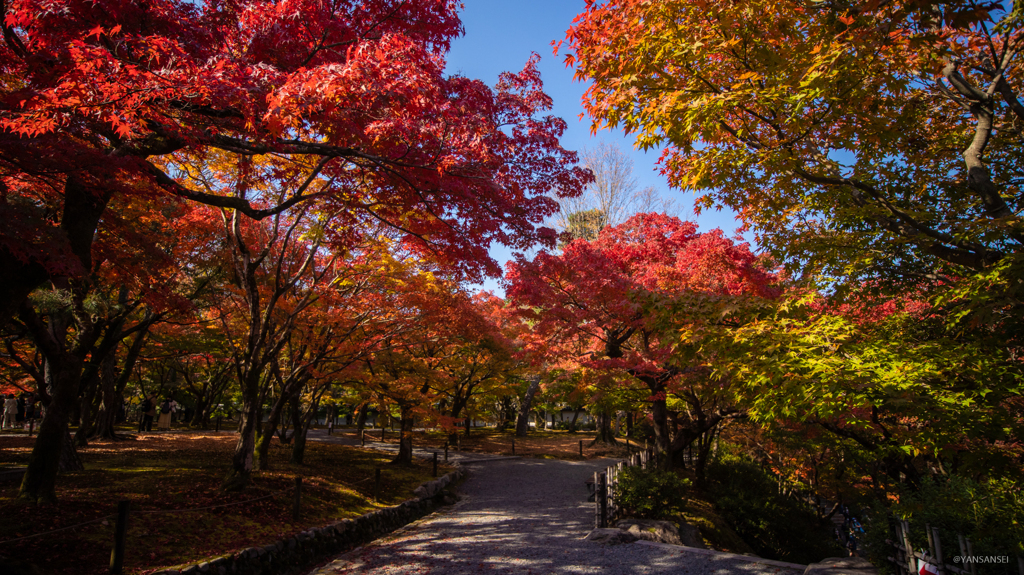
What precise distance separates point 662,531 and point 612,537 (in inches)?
38.7

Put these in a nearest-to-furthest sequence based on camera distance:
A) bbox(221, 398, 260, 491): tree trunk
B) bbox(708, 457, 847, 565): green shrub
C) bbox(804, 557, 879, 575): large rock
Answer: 1. bbox(804, 557, 879, 575): large rock
2. bbox(221, 398, 260, 491): tree trunk
3. bbox(708, 457, 847, 565): green shrub

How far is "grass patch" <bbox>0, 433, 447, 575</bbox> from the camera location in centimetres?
550

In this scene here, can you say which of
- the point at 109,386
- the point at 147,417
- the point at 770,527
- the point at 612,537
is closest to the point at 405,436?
the point at 612,537

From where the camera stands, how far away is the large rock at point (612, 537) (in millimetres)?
7801

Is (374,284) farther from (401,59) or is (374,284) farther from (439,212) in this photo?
(401,59)

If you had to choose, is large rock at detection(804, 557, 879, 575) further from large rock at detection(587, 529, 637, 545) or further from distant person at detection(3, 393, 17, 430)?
distant person at detection(3, 393, 17, 430)

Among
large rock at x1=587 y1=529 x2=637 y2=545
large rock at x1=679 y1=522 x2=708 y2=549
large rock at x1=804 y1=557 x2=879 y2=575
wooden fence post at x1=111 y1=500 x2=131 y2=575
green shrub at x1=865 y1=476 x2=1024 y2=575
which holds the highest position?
green shrub at x1=865 y1=476 x2=1024 y2=575

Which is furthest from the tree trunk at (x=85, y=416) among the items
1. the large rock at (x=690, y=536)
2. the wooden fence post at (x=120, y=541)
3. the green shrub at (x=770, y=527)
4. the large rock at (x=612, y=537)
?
the green shrub at (x=770, y=527)

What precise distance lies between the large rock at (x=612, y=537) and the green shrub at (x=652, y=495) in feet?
4.38

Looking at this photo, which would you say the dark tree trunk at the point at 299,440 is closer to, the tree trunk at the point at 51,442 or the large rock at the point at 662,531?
the tree trunk at the point at 51,442

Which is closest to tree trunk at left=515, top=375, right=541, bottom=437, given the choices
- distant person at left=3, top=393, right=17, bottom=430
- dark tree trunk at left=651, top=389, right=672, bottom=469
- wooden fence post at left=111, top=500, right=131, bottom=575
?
dark tree trunk at left=651, top=389, right=672, bottom=469

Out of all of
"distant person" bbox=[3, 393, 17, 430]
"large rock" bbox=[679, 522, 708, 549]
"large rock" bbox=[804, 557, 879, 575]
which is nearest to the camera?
"large rock" bbox=[804, 557, 879, 575]

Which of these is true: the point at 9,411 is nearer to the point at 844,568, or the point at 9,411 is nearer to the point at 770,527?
the point at 770,527

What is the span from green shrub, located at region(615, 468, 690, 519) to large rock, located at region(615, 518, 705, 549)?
1.40 ft
